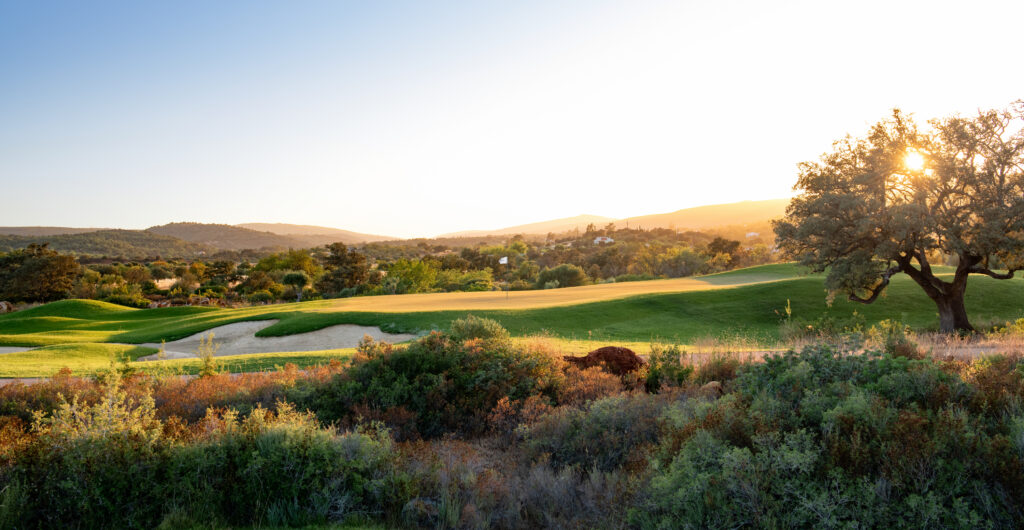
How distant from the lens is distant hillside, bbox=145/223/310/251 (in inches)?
5074

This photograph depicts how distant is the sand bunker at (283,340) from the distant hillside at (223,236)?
11253 centimetres

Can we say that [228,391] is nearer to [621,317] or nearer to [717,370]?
[717,370]

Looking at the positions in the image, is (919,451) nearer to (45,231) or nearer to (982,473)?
(982,473)

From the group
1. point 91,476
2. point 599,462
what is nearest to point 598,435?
point 599,462

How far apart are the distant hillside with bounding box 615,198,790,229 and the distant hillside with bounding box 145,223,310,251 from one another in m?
104

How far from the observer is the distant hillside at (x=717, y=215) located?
166 metres

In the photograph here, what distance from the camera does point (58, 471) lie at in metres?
5.17

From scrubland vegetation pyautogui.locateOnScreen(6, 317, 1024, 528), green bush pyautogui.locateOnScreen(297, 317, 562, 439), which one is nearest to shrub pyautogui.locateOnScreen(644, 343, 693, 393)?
scrubland vegetation pyautogui.locateOnScreen(6, 317, 1024, 528)

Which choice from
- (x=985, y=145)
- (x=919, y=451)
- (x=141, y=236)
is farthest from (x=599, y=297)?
(x=141, y=236)

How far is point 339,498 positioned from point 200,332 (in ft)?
65.2

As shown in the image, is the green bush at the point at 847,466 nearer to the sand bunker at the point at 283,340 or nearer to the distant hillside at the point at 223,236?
the sand bunker at the point at 283,340

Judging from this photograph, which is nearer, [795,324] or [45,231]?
[795,324]

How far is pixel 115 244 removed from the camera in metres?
92.8

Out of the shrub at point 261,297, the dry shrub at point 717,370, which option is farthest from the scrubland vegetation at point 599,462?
the shrub at point 261,297
